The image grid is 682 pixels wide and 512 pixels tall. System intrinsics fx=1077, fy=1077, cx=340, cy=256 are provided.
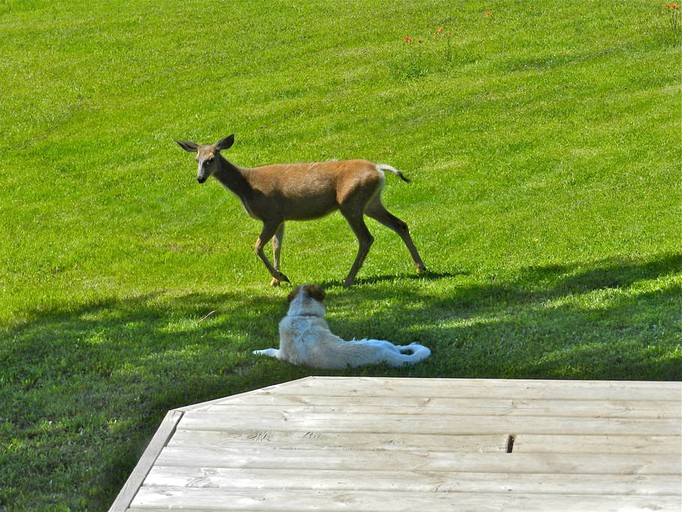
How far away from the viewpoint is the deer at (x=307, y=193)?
39.1 feet

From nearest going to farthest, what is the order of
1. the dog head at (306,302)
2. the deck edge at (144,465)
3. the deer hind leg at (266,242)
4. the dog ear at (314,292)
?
the deck edge at (144,465)
the dog head at (306,302)
the dog ear at (314,292)
the deer hind leg at (266,242)

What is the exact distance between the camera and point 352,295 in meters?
11.0

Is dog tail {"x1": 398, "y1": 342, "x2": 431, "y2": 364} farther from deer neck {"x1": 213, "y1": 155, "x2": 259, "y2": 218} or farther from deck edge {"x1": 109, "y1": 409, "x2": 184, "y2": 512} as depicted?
deer neck {"x1": 213, "y1": 155, "x2": 259, "y2": 218}

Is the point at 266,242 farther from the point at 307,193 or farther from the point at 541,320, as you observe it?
the point at 541,320

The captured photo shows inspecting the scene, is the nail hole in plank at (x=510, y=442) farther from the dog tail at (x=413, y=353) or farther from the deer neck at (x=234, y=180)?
the deer neck at (x=234, y=180)

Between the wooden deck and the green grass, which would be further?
the green grass

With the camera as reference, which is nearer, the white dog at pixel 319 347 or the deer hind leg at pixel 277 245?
the white dog at pixel 319 347

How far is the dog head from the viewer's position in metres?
7.84

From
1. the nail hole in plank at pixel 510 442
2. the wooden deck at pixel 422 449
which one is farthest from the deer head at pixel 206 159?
the nail hole in plank at pixel 510 442

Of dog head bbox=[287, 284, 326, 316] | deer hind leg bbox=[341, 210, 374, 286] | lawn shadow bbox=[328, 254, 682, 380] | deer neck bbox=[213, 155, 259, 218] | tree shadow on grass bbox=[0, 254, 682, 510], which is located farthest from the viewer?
deer neck bbox=[213, 155, 259, 218]

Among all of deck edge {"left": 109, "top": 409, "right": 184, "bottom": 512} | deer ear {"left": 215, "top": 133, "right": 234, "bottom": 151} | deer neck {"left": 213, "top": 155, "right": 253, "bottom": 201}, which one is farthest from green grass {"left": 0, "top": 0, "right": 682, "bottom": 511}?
deer ear {"left": 215, "top": 133, "right": 234, "bottom": 151}

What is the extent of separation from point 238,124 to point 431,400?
16473 millimetres

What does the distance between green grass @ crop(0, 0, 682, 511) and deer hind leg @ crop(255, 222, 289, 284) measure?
0.32 meters

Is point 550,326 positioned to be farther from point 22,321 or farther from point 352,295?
point 22,321
